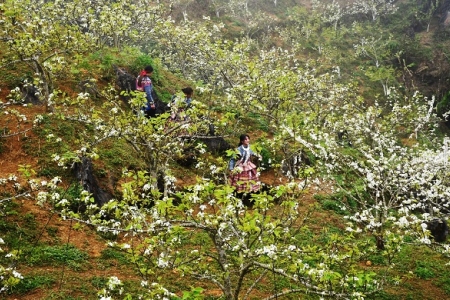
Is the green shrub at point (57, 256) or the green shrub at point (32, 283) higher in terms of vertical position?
the green shrub at point (32, 283)

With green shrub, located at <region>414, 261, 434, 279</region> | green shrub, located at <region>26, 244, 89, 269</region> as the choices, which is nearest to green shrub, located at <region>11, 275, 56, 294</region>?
green shrub, located at <region>26, 244, 89, 269</region>

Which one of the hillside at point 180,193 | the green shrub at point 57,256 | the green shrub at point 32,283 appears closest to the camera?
the hillside at point 180,193

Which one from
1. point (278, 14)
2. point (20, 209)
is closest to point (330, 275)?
point (20, 209)

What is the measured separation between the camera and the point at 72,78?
759 inches

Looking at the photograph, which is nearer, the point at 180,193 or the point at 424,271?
the point at 180,193

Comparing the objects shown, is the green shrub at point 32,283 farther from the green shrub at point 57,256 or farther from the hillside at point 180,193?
the green shrub at point 57,256

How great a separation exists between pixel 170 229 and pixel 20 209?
7.10m

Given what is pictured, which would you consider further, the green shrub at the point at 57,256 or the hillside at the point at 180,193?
the green shrub at the point at 57,256

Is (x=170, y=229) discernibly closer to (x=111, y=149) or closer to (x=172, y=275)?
(x=172, y=275)

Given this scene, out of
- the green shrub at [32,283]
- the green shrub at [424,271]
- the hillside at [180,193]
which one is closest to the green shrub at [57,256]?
the hillside at [180,193]

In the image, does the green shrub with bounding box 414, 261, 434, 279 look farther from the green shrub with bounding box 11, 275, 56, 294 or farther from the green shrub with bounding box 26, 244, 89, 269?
the green shrub with bounding box 11, 275, 56, 294

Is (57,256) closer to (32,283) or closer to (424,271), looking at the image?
(32,283)

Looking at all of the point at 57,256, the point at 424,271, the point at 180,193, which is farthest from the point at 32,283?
the point at 424,271

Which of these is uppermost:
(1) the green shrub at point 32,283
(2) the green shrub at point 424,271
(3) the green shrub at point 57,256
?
(1) the green shrub at point 32,283
